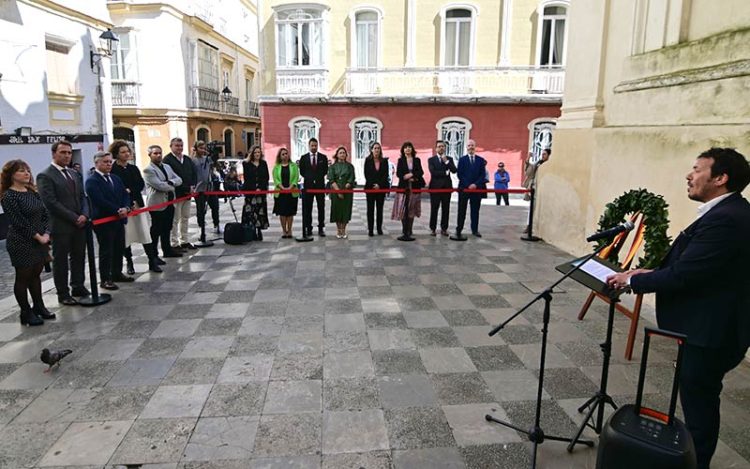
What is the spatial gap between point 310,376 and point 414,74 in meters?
14.8

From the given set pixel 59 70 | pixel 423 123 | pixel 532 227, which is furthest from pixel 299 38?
pixel 532 227

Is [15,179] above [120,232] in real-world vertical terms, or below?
above

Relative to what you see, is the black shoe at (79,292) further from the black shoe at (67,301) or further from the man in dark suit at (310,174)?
the man in dark suit at (310,174)

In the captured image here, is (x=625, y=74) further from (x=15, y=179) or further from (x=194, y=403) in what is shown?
(x=15, y=179)

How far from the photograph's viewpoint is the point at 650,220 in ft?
14.6

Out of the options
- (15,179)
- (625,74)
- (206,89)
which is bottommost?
(15,179)

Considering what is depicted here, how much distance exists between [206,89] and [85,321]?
20763 millimetres

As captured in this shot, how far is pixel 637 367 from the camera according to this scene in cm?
431

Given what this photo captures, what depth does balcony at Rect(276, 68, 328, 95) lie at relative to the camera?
17.5 meters

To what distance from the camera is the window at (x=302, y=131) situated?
1758 cm

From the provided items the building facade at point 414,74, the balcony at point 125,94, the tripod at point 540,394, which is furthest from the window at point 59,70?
the tripod at point 540,394

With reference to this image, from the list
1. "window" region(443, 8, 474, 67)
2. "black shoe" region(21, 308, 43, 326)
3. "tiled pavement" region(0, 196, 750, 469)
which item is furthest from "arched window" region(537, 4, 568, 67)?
"black shoe" region(21, 308, 43, 326)

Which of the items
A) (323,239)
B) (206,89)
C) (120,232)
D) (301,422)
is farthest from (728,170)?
(206,89)

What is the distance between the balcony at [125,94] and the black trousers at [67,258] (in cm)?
1771
